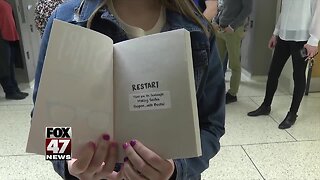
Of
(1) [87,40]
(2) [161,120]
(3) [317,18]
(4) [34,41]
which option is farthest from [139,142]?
(4) [34,41]

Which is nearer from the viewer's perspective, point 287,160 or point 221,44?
point 287,160

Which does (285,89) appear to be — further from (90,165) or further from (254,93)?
(90,165)

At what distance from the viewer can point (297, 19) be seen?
2266 mm

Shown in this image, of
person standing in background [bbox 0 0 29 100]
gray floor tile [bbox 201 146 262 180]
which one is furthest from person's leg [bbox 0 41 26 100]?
gray floor tile [bbox 201 146 262 180]

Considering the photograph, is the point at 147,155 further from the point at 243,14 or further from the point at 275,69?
the point at 243,14

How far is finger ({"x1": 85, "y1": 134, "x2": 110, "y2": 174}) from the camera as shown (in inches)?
19.3

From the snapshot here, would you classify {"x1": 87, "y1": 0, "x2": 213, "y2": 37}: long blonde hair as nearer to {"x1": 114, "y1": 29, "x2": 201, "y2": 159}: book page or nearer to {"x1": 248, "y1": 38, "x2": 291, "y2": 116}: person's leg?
{"x1": 114, "y1": 29, "x2": 201, "y2": 159}: book page

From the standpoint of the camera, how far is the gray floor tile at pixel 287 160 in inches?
73.1

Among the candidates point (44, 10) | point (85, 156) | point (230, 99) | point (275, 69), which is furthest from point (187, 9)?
point (230, 99)

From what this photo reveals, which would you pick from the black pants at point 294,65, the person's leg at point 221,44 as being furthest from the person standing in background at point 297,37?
the person's leg at point 221,44

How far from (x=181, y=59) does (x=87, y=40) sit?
0.47ft

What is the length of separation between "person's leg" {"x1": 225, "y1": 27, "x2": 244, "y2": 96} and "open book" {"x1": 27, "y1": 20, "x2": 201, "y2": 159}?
2468 millimetres

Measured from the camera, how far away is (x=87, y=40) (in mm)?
495

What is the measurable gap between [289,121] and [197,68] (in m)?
2.06
